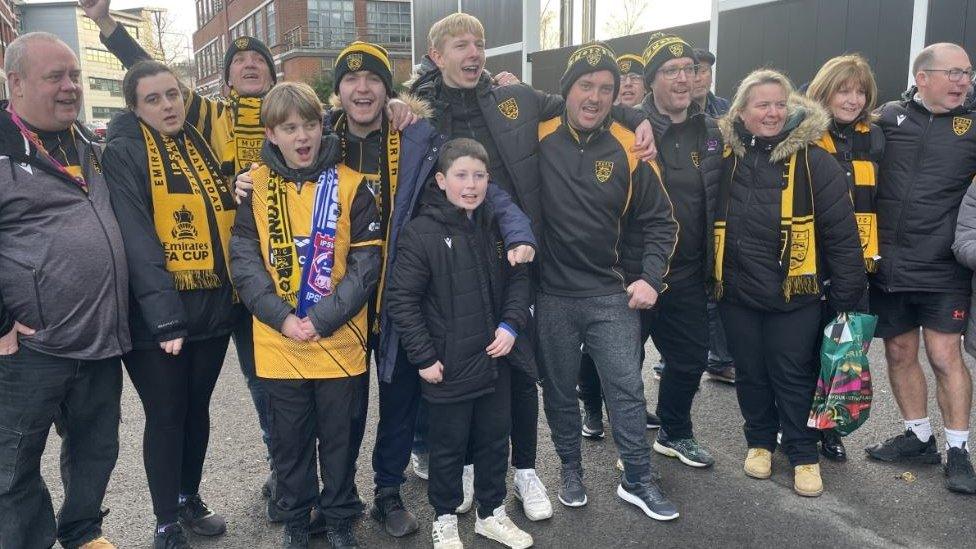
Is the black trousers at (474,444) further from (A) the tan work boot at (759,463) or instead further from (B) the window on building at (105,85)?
(B) the window on building at (105,85)

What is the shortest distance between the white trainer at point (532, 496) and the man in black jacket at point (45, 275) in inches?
75.6

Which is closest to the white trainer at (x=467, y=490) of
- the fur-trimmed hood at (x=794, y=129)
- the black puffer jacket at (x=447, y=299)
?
the black puffer jacket at (x=447, y=299)

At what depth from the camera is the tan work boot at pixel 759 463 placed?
3.73 m

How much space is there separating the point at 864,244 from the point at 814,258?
1.51 ft

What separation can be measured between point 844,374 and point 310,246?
8.68 ft

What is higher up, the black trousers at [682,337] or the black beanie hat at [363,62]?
the black beanie hat at [363,62]

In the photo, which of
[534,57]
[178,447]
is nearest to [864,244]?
[178,447]

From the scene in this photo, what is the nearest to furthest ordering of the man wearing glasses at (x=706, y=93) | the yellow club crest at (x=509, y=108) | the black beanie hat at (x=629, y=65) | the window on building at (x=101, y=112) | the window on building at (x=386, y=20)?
the yellow club crest at (x=509, y=108) → the man wearing glasses at (x=706, y=93) → the black beanie hat at (x=629, y=65) → the window on building at (x=386, y=20) → the window on building at (x=101, y=112)

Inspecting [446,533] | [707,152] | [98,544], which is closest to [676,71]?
[707,152]

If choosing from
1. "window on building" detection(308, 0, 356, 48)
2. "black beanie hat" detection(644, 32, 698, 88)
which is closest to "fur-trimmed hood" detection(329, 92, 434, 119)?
"black beanie hat" detection(644, 32, 698, 88)

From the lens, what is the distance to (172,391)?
2.96m

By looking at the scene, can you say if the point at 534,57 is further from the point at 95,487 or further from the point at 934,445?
the point at 95,487

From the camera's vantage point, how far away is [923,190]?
11.7ft

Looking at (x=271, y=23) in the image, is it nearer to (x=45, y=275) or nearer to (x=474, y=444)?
(x=45, y=275)
